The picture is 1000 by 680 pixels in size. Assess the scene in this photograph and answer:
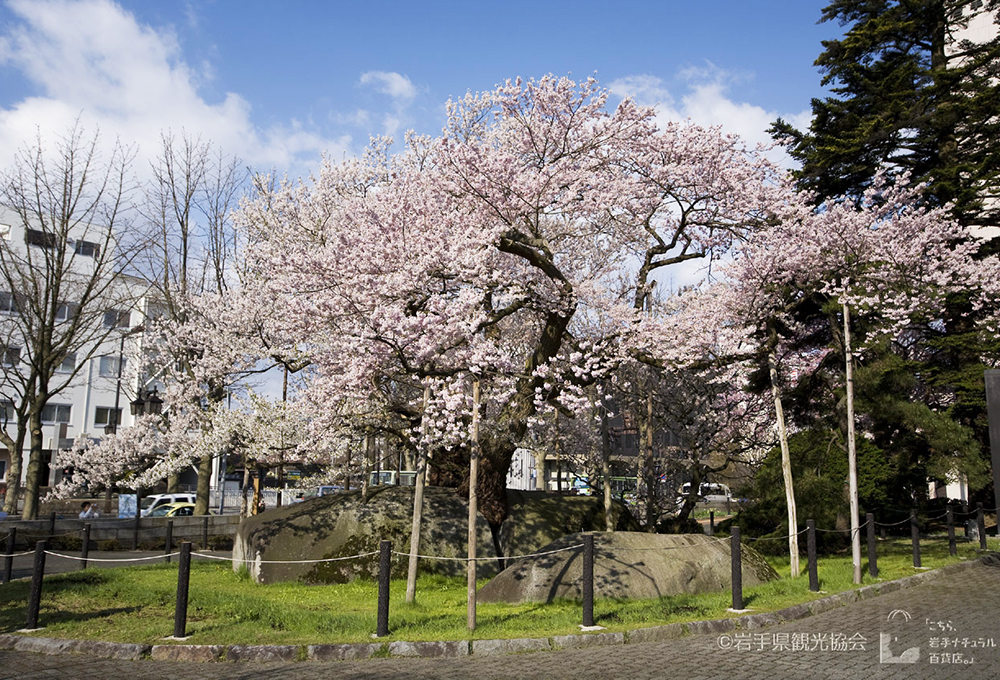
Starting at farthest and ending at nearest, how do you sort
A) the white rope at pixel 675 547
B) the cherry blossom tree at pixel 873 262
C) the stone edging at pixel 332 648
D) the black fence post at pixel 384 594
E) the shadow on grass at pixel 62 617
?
1. the cherry blossom tree at pixel 873 262
2. the white rope at pixel 675 547
3. the shadow on grass at pixel 62 617
4. the black fence post at pixel 384 594
5. the stone edging at pixel 332 648

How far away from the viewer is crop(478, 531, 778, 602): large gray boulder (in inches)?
430

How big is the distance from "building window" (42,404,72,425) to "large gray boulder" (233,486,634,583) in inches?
1652

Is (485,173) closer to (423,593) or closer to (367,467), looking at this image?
(367,467)

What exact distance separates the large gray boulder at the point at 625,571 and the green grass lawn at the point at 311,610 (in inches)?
12.0

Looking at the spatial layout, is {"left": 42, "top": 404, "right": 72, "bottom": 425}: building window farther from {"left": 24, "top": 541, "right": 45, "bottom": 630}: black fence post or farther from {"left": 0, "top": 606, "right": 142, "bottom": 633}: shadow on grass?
{"left": 24, "top": 541, "right": 45, "bottom": 630}: black fence post

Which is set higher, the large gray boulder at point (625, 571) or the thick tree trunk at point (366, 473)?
the thick tree trunk at point (366, 473)

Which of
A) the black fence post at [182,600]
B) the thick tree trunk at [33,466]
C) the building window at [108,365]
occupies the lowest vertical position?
the black fence post at [182,600]

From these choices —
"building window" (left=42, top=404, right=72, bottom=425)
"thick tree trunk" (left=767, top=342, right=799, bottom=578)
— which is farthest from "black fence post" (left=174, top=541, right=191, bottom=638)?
"building window" (left=42, top=404, right=72, bottom=425)

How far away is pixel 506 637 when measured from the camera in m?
8.37

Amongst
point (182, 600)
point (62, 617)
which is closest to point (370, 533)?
point (62, 617)

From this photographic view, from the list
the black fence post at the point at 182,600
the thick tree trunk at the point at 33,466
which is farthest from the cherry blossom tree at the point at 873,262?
the thick tree trunk at the point at 33,466

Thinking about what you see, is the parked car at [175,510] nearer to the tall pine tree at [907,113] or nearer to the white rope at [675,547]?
the white rope at [675,547]

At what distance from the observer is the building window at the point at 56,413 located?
49188mm

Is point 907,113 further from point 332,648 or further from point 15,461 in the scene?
point 15,461
